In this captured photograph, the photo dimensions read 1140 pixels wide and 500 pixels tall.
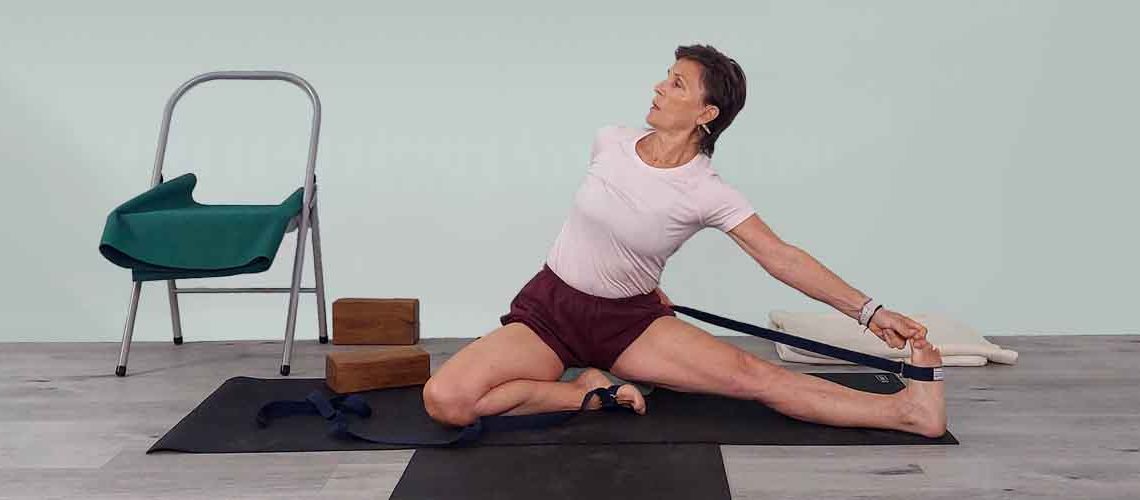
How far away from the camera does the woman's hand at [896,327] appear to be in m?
2.51

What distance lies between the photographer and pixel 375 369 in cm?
319

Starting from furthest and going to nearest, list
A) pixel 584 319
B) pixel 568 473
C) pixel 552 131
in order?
pixel 552 131
pixel 584 319
pixel 568 473

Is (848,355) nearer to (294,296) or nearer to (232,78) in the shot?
(294,296)

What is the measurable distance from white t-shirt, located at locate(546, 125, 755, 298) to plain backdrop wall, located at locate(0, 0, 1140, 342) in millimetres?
1667

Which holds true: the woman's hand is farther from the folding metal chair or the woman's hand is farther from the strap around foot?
the folding metal chair

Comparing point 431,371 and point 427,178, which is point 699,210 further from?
point 427,178

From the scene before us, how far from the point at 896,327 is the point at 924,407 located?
0.30m

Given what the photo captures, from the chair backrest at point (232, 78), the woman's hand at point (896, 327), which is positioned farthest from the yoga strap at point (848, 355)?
the chair backrest at point (232, 78)

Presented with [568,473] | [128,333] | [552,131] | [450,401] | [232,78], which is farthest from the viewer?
[552,131]

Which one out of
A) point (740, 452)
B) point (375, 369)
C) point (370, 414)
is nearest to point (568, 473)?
point (740, 452)

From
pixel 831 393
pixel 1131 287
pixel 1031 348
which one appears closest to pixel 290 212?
pixel 831 393

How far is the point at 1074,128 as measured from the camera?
4496 millimetres

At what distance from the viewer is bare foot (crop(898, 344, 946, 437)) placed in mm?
2689

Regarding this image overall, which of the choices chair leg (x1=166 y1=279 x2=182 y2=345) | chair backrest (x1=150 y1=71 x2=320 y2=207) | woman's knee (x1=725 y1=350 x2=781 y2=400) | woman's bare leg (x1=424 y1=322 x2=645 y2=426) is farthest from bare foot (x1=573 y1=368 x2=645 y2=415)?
chair leg (x1=166 y1=279 x2=182 y2=345)
